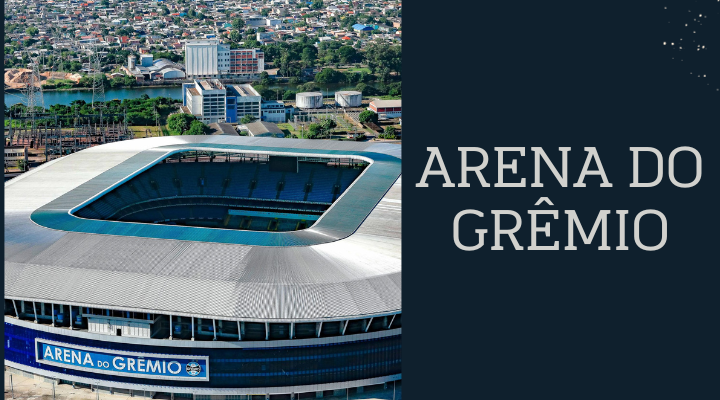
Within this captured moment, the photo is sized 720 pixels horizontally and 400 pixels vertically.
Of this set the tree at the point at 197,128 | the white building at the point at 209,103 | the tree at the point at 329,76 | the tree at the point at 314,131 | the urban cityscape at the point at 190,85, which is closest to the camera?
the tree at the point at 197,128

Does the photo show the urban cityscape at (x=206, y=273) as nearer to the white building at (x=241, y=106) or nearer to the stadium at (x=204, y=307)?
the stadium at (x=204, y=307)

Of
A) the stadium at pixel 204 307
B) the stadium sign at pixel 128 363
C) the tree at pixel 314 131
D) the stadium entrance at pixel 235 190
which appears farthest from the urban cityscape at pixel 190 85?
the stadium sign at pixel 128 363

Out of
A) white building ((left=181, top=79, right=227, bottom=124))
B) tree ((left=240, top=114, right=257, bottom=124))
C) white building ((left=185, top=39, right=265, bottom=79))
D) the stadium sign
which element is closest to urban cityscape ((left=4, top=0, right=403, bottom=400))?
the stadium sign

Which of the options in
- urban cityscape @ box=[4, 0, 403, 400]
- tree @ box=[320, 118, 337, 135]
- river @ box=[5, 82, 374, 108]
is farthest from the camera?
river @ box=[5, 82, 374, 108]

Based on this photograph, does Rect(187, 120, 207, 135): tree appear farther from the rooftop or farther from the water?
the water

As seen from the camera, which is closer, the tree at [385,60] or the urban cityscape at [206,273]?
the urban cityscape at [206,273]

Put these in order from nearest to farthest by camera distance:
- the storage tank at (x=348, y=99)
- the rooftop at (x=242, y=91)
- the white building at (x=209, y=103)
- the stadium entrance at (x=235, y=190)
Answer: the stadium entrance at (x=235, y=190) < the white building at (x=209, y=103) < the rooftop at (x=242, y=91) < the storage tank at (x=348, y=99)
